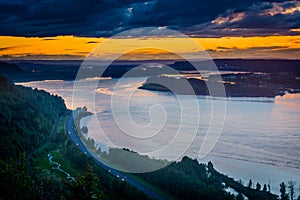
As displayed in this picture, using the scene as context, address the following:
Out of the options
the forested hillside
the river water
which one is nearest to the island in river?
the river water

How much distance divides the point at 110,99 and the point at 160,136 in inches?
423

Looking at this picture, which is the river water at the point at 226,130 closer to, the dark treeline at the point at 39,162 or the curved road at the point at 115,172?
the curved road at the point at 115,172

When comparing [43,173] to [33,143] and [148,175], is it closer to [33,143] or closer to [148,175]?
[148,175]

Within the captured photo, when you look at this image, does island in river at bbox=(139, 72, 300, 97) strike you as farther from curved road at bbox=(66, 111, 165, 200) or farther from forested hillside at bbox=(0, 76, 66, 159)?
curved road at bbox=(66, 111, 165, 200)

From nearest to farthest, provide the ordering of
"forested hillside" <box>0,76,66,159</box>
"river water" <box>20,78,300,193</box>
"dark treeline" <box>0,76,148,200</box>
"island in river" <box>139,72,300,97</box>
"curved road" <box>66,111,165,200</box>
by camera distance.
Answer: "dark treeline" <box>0,76,148,200</box> < "curved road" <box>66,111,165,200</box> < "river water" <box>20,78,300,193</box> < "forested hillside" <box>0,76,66,159</box> < "island in river" <box>139,72,300,97</box>

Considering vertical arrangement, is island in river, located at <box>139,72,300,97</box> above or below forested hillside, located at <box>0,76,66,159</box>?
above

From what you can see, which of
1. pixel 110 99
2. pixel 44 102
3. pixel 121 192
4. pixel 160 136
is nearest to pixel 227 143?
pixel 160 136

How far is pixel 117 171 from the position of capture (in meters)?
9.27

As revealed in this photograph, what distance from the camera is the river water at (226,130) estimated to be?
960 centimetres

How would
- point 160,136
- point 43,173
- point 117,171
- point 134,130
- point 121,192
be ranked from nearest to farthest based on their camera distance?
point 121,192 < point 43,173 < point 117,171 < point 160,136 < point 134,130

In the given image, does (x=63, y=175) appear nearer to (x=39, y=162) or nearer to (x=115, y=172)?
(x=115, y=172)

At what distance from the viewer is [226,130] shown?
1368 centimetres

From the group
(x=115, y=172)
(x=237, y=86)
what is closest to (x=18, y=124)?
(x=115, y=172)

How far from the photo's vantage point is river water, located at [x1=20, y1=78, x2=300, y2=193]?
9602 mm
